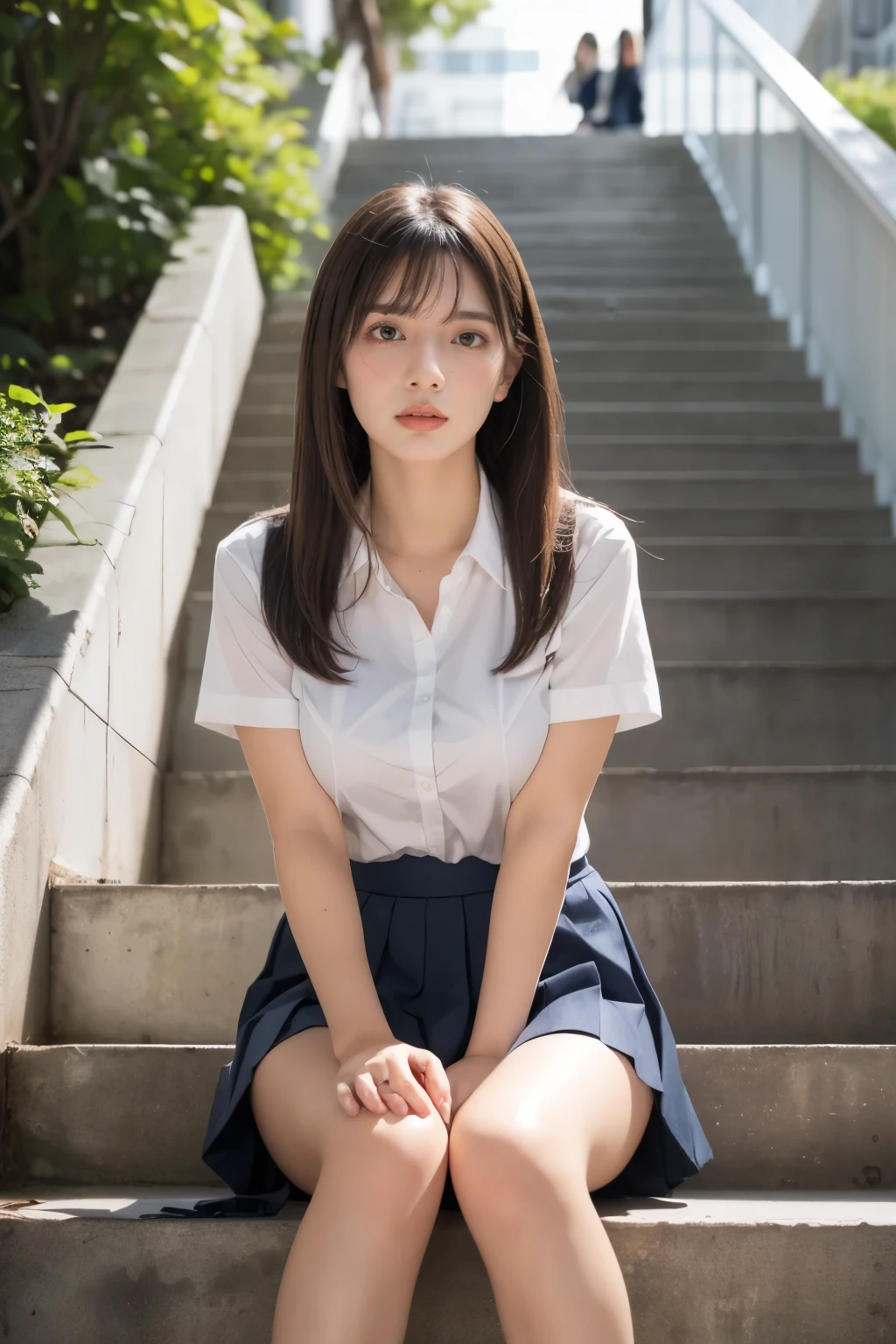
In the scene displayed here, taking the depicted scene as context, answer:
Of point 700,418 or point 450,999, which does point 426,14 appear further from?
point 450,999

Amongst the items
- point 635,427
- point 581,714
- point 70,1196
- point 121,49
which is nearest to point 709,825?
point 581,714

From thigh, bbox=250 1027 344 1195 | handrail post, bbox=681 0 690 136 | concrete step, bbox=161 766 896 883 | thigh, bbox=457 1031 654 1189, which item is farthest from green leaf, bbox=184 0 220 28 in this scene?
handrail post, bbox=681 0 690 136

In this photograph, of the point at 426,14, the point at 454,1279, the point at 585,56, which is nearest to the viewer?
the point at 454,1279

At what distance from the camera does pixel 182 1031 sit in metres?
2.28

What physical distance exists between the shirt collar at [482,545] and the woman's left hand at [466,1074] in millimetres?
621

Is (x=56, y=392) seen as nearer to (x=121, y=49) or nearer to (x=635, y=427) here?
(x=121, y=49)

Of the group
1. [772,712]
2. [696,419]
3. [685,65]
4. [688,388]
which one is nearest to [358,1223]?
[772,712]

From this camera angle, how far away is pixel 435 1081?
1586 mm

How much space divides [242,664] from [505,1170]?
74 cm

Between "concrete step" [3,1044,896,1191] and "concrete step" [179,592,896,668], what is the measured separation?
1590 mm

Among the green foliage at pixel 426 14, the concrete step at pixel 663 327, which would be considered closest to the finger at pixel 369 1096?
the concrete step at pixel 663 327

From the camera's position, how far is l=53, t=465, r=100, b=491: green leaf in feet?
8.57

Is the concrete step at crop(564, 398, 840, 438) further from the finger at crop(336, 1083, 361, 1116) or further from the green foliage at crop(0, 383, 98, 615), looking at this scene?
the finger at crop(336, 1083, 361, 1116)

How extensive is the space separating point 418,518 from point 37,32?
2.70 meters
